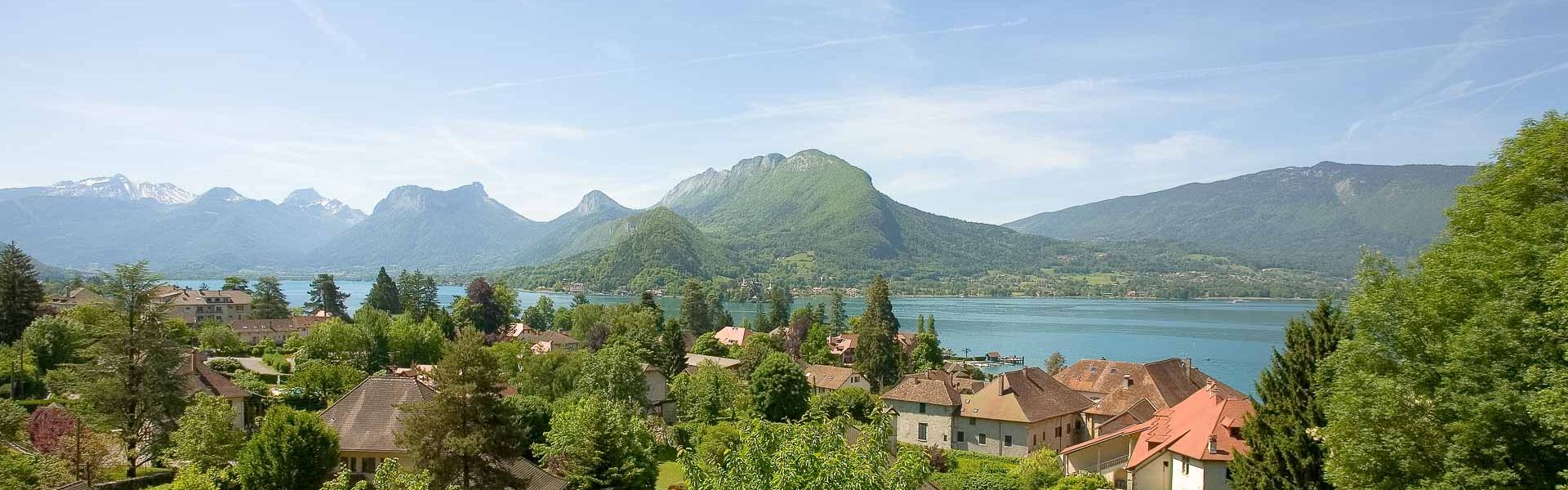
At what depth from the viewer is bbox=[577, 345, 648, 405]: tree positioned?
37781 millimetres

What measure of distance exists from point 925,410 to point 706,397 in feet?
36.6

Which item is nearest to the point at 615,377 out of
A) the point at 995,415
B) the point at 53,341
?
the point at 995,415

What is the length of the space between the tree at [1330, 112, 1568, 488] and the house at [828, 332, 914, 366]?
58.0 metres

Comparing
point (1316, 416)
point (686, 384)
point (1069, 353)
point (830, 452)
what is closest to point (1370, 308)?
point (1316, 416)

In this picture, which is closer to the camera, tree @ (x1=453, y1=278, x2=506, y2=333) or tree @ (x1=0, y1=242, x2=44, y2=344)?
tree @ (x1=0, y1=242, x2=44, y2=344)

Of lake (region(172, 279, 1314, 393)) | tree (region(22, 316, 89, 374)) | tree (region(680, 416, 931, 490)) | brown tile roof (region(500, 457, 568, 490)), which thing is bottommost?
lake (region(172, 279, 1314, 393))

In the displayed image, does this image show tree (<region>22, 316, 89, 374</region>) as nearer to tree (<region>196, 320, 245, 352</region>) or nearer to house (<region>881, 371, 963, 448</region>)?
tree (<region>196, 320, 245, 352</region>)

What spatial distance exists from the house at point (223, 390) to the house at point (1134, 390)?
36.1 m

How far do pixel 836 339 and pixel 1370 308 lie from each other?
74.1 meters

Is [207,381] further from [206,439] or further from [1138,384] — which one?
[1138,384]

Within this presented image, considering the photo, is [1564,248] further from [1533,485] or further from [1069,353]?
[1069,353]

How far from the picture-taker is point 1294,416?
17609 mm

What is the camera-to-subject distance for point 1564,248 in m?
12.6

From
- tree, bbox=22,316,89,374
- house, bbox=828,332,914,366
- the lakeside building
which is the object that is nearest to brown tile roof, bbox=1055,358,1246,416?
the lakeside building
